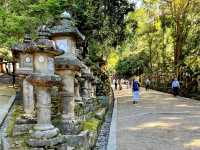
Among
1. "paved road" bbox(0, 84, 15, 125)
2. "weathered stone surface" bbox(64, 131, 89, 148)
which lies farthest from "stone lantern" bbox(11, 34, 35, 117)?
"weathered stone surface" bbox(64, 131, 89, 148)

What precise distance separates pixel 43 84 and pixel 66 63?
6.07 feet

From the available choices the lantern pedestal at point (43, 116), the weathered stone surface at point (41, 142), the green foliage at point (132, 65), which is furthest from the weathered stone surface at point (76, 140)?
the green foliage at point (132, 65)

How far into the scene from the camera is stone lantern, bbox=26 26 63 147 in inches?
335

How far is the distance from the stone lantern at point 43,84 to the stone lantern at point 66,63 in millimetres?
1448

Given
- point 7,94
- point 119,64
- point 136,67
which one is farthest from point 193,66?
point 119,64

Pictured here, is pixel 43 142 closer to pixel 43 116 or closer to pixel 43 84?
pixel 43 116

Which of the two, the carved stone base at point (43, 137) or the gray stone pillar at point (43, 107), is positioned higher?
the gray stone pillar at point (43, 107)

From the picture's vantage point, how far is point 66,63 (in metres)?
10.4

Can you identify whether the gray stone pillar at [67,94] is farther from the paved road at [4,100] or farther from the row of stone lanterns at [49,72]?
the paved road at [4,100]

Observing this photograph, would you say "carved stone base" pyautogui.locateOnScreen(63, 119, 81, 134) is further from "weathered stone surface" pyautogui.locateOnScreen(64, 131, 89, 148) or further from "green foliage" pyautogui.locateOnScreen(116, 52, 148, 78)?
"green foliage" pyautogui.locateOnScreen(116, 52, 148, 78)

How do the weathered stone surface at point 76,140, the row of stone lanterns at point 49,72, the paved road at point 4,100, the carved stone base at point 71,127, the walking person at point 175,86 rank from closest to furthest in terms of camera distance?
1. the row of stone lanterns at point 49,72
2. the weathered stone surface at point 76,140
3. the carved stone base at point 71,127
4. the paved road at point 4,100
5. the walking person at point 175,86

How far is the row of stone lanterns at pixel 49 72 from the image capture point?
28.2 feet

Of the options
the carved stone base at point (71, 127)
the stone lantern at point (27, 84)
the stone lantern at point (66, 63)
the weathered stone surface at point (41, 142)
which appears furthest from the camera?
the stone lantern at point (27, 84)

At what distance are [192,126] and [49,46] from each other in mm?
7307
